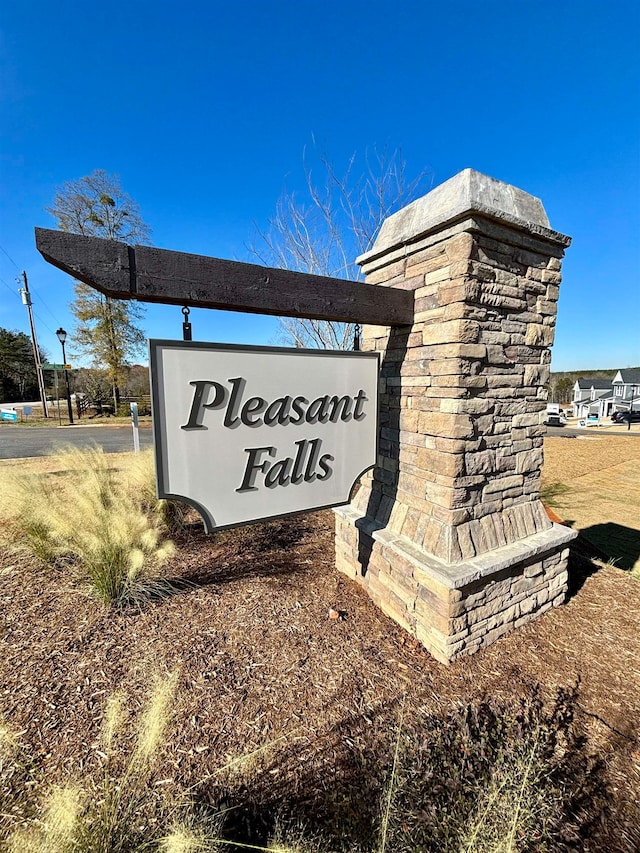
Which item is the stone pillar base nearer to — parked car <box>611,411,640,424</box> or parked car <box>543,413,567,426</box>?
parked car <box>543,413,567,426</box>

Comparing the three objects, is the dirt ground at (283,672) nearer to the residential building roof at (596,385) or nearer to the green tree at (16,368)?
the green tree at (16,368)

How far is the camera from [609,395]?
42125 millimetres

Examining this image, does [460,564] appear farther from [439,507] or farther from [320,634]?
[320,634]

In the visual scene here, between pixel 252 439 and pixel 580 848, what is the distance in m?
2.43

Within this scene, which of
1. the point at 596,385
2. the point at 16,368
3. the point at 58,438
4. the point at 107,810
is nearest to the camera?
the point at 107,810

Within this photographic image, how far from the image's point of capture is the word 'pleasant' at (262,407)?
2.01 meters

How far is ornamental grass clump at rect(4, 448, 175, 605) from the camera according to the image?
9.50 ft

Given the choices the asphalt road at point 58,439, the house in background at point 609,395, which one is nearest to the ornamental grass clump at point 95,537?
the asphalt road at point 58,439

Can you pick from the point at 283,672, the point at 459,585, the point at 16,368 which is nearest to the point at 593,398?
the point at 459,585

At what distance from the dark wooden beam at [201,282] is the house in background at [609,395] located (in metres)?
44.7

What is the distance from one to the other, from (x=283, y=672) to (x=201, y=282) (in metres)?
2.49

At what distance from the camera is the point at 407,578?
2.64 metres

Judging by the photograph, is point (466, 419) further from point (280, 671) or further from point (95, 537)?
point (95, 537)

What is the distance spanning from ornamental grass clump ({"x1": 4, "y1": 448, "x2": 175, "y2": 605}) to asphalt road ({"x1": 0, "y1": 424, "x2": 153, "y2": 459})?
486cm
